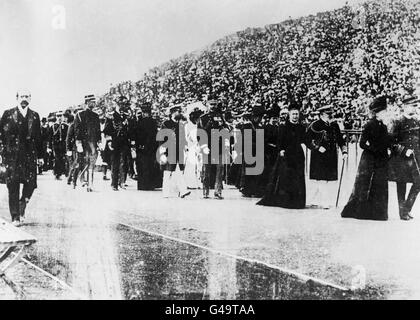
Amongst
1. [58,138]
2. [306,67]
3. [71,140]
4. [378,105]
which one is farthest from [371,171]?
[306,67]

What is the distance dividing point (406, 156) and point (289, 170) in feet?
4.65

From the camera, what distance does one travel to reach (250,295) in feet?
14.6

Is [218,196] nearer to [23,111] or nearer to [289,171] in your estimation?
[289,171]

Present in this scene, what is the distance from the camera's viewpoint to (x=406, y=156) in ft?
23.3

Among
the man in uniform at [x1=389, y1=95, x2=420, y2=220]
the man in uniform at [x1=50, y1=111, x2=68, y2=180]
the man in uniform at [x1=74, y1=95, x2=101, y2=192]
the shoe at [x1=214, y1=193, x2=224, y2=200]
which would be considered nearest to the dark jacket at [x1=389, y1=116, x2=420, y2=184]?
the man in uniform at [x1=389, y1=95, x2=420, y2=220]

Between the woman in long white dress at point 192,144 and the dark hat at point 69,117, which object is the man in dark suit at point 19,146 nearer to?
the dark hat at point 69,117

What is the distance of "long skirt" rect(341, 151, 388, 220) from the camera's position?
7004 millimetres

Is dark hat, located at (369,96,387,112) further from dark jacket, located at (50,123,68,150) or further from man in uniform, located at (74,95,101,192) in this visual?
dark jacket, located at (50,123,68,150)

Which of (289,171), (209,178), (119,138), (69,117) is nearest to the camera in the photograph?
(289,171)

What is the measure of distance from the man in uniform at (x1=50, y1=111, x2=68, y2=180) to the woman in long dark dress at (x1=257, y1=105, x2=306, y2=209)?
3588 mm

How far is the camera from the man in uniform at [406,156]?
7047mm

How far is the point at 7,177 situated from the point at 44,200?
60.5 inches

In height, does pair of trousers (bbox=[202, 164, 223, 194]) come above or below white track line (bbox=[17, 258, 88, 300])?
above
